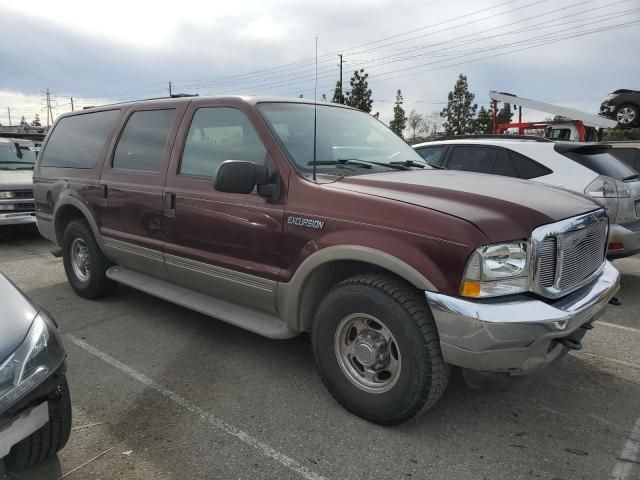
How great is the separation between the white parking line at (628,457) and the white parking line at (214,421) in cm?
145

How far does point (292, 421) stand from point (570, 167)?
4331mm

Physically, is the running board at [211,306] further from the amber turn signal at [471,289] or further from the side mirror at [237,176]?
the amber turn signal at [471,289]

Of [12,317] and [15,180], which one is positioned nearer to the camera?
[12,317]

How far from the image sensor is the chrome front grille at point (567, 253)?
250cm

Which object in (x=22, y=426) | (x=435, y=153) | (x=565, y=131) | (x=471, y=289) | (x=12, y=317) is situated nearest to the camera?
(x=22, y=426)

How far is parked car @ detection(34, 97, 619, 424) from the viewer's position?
95.7 inches

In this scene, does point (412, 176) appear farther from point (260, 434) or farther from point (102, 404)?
point (102, 404)

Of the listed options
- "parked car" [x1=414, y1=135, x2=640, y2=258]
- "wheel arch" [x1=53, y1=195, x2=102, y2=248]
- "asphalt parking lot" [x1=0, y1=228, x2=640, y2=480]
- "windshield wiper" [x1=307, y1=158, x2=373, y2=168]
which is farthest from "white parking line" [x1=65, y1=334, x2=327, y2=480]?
"parked car" [x1=414, y1=135, x2=640, y2=258]

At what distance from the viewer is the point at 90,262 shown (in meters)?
4.91

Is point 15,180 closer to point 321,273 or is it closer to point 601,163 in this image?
point 321,273

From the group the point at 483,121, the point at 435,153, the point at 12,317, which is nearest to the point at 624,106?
the point at 435,153

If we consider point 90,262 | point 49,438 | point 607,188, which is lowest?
point 49,438

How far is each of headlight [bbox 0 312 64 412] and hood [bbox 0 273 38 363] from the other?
0.02 meters

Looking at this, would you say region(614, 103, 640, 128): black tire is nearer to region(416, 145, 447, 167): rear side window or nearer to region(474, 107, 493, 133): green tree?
region(416, 145, 447, 167): rear side window
